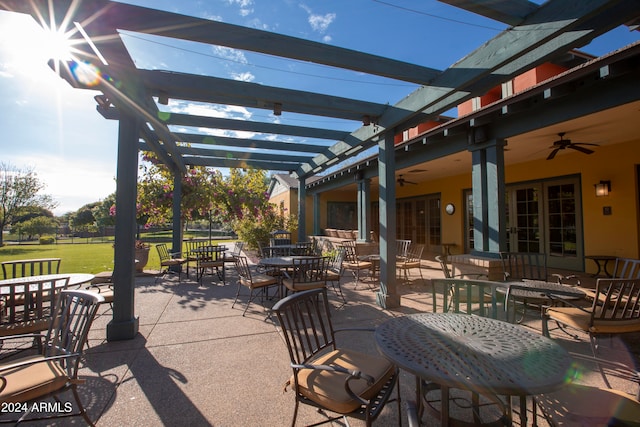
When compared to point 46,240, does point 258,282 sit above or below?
above

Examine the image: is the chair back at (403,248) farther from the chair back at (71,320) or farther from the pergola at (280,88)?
the chair back at (71,320)

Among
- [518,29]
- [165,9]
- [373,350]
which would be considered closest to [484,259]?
[373,350]

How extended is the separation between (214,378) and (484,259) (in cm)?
447

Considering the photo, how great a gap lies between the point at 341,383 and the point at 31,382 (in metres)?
1.84

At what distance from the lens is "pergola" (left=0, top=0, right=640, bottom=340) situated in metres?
2.24

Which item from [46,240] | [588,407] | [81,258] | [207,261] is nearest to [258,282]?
[207,261]

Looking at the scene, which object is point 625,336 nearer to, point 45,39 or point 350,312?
point 350,312

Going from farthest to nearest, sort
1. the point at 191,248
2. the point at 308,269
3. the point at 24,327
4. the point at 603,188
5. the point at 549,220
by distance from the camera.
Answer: the point at 191,248 < the point at 549,220 < the point at 603,188 < the point at 308,269 < the point at 24,327

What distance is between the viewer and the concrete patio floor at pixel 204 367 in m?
1.94

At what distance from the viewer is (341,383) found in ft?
5.23

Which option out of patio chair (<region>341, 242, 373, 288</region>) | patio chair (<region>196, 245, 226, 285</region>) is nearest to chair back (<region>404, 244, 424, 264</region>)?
patio chair (<region>341, 242, 373, 288</region>)

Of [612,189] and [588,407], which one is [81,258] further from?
[612,189]

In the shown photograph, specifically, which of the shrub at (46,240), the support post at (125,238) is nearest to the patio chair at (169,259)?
the support post at (125,238)

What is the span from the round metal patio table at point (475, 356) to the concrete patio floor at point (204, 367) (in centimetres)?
74
